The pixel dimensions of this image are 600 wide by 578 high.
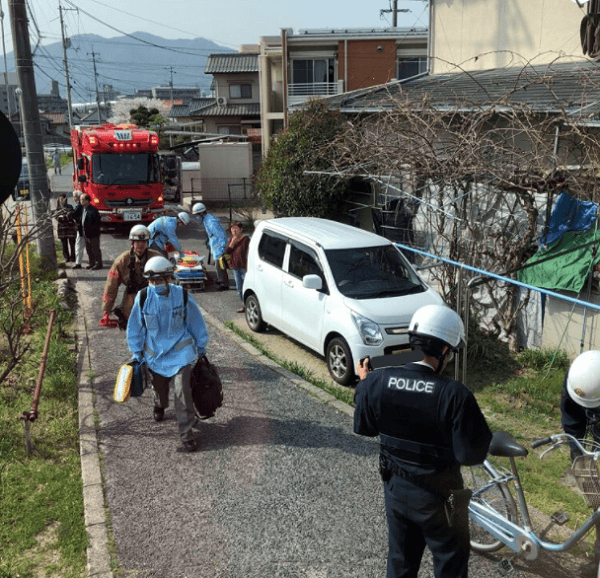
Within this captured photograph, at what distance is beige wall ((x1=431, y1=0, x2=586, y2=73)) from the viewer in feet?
47.0

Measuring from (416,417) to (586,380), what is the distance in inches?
50.0

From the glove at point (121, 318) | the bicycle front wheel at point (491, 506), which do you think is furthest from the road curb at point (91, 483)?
the bicycle front wheel at point (491, 506)

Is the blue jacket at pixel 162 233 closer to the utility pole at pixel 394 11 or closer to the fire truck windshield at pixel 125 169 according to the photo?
the fire truck windshield at pixel 125 169

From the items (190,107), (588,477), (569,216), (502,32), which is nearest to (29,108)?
(569,216)

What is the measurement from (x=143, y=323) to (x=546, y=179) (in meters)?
6.05

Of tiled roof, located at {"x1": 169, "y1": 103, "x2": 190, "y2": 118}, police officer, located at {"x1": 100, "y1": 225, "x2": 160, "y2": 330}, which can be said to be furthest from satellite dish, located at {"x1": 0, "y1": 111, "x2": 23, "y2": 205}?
tiled roof, located at {"x1": 169, "y1": 103, "x2": 190, "y2": 118}

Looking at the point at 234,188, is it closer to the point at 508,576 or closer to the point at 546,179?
the point at 546,179

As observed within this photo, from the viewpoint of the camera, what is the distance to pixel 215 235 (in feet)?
40.0

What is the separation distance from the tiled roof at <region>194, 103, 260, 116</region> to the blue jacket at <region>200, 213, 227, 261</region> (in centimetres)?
3805

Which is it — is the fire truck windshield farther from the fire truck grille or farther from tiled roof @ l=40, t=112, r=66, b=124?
tiled roof @ l=40, t=112, r=66, b=124

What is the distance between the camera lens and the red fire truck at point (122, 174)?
18781 mm

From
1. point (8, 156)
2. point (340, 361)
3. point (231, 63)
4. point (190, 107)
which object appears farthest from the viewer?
point (190, 107)

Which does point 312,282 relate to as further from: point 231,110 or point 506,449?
point 231,110

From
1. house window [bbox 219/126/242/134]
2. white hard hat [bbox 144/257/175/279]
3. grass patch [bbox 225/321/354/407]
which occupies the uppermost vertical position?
house window [bbox 219/126/242/134]
